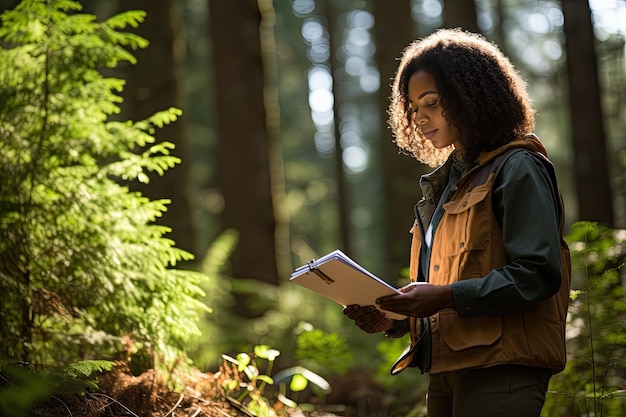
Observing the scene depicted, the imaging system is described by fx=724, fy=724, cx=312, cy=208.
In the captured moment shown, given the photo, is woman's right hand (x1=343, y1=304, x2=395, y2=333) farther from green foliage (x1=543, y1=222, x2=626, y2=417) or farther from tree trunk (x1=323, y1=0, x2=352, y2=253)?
tree trunk (x1=323, y1=0, x2=352, y2=253)

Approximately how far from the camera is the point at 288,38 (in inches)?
1266

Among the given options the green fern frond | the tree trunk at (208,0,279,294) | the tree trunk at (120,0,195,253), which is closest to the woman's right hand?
the green fern frond

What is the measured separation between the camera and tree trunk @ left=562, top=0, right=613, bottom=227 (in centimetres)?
1139

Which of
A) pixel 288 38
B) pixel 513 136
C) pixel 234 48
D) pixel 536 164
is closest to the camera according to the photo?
pixel 536 164

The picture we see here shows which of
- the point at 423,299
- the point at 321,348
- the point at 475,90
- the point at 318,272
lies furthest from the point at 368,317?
the point at 321,348

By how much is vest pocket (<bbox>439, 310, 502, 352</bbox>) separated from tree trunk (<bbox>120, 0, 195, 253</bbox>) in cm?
706

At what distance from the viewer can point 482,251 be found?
279 cm

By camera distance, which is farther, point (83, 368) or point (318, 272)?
point (83, 368)

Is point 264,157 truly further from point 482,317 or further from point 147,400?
point 482,317

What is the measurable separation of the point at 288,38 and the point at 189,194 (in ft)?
76.2

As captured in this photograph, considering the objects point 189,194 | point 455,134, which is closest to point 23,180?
point 455,134

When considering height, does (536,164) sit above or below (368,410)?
above

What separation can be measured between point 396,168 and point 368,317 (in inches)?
331

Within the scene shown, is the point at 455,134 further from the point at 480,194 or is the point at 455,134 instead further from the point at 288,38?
the point at 288,38
